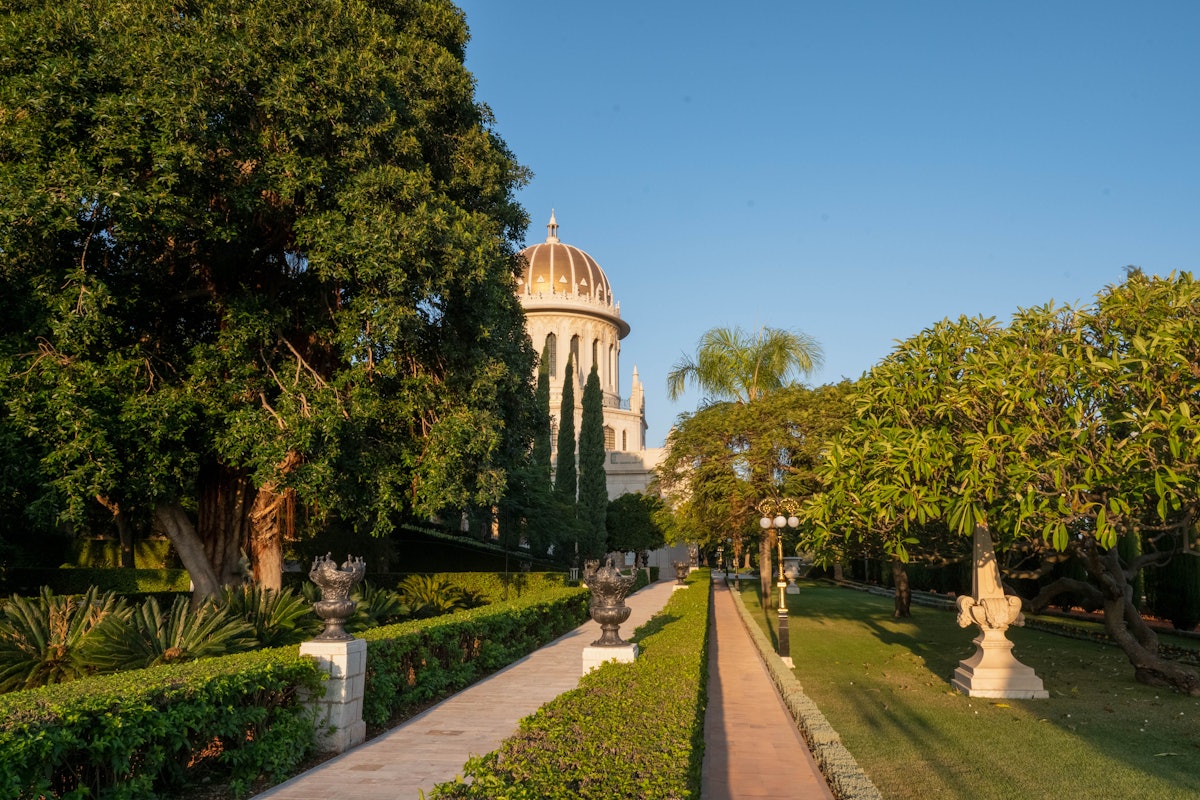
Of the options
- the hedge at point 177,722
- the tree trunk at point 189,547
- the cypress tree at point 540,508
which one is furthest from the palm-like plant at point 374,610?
the cypress tree at point 540,508

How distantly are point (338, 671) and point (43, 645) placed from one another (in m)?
3.39

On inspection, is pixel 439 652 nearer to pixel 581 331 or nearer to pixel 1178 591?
pixel 1178 591

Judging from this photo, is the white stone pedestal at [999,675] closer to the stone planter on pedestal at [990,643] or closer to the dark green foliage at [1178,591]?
the stone planter on pedestal at [990,643]

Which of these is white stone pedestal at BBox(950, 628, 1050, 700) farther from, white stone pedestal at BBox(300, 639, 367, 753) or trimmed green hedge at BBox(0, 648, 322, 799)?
trimmed green hedge at BBox(0, 648, 322, 799)

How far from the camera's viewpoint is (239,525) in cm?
1698

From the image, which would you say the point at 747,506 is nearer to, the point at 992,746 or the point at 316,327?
the point at 316,327

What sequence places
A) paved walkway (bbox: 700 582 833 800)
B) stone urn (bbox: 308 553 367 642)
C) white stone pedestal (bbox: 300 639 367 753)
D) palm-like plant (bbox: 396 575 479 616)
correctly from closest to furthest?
paved walkway (bbox: 700 582 833 800), white stone pedestal (bbox: 300 639 367 753), stone urn (bbox: 308 553 367 642), palm-like plant (bbox: 396 575 479 616)

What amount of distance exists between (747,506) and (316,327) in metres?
16.2

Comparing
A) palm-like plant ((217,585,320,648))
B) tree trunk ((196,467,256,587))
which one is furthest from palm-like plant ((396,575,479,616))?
palm-like plant ((217,585,320,648))

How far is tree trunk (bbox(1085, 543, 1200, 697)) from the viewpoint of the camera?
41.7 ft

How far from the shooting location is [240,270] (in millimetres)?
15930

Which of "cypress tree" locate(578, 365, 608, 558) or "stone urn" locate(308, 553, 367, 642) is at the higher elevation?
"cypress tree" locate(578, 365, 608, 558)

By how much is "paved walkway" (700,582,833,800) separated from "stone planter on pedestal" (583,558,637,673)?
1295mm

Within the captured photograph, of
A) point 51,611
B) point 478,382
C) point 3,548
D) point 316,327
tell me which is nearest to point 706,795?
point 51,611
